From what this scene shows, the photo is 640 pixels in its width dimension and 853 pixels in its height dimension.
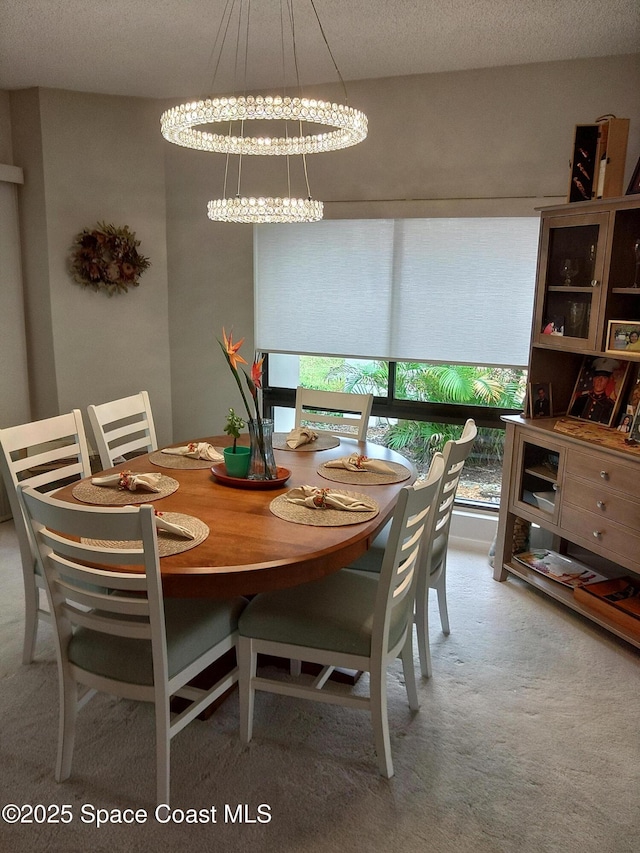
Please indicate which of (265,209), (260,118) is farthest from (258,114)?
(265,209)

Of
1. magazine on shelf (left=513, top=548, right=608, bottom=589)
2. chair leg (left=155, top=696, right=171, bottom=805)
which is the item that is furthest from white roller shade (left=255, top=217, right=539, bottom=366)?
chair leg (left=155, top=696, right=171, bottom=805)

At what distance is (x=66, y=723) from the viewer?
1875 mm

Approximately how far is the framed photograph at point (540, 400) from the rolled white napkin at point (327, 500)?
4.44 feet

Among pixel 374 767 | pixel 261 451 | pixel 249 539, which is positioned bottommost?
pixel 374 767

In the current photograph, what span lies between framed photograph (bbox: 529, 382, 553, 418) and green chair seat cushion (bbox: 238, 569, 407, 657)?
1518mm

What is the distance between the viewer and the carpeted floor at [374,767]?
5.78 ft

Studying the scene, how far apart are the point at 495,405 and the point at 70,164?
2855 millimetres

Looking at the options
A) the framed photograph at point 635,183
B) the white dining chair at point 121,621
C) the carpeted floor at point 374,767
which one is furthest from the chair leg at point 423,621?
the framed photograph at point 635,183

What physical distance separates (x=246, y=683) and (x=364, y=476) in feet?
2.90

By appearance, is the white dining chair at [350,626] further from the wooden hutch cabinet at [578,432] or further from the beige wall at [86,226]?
the beige wall at [86,226]

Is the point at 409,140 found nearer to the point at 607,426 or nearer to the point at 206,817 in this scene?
the point at 607,426

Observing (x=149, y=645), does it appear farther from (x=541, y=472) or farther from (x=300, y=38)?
(x=300, y=38)

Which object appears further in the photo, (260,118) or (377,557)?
(377,557)

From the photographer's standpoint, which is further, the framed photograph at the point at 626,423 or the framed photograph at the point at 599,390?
the framed photograph at the point at 599,390
